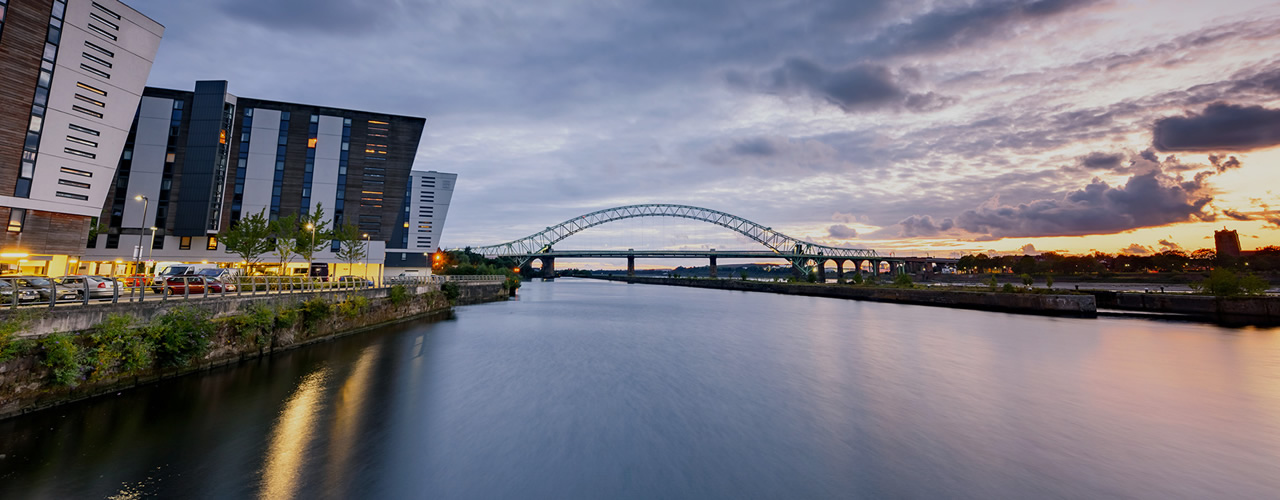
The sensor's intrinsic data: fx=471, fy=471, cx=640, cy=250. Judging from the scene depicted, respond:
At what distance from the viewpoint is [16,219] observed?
3716 centimetres

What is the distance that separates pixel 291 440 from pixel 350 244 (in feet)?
188

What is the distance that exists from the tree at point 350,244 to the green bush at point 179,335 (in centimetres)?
4252

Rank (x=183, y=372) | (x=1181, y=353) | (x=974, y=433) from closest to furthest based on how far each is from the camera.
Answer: (x=974, y=433)
(x=183, y=372)
(x=1181, y=353)

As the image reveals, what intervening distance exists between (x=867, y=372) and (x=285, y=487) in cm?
2490

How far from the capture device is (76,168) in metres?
40.5

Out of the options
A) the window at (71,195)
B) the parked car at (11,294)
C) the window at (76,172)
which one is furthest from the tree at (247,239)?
the parked car at (11,294)

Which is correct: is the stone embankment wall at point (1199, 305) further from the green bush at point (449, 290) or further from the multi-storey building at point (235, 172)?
the multi-storey building at point (235, 172)

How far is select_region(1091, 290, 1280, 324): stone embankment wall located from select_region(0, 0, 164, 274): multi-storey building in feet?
340

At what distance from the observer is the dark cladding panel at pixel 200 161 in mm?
59438

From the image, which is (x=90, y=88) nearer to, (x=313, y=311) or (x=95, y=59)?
(x=95, y=59)

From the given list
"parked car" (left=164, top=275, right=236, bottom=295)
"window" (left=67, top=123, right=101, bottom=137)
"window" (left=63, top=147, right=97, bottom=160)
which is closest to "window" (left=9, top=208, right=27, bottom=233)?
"window" (left=63, top=147, right=97, bottom=160)

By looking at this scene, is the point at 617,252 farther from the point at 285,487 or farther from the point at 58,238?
the point at 285,487

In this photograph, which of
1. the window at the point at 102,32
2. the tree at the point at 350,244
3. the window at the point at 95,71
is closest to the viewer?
the window at the point at 95,71

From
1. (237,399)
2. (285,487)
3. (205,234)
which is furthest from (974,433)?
(205,234)
